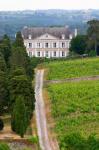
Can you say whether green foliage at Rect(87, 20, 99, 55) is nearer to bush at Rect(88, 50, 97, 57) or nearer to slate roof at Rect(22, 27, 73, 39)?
bush at Rect(88, 50, 97, 57)

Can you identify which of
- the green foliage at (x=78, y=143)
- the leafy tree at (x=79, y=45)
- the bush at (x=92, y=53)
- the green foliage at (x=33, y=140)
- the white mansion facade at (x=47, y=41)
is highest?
the green foliage at (x=78, y=143)

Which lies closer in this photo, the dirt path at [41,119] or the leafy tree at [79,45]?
the dirt path at [41,119]

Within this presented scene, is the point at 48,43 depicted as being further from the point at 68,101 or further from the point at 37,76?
the point at 68,101

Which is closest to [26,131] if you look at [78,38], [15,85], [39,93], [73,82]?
[15,85]

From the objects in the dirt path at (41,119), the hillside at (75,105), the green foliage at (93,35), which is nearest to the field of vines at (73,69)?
the hillside at (75,105)

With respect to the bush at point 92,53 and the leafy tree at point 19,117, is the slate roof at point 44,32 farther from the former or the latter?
the leafy tree at point 19,117

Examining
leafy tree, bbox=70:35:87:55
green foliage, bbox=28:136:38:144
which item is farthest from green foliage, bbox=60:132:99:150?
leafy tree, bbox=70:35:87:55
